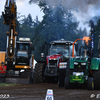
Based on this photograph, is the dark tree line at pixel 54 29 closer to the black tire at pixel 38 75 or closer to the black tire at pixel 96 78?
the black tire at pixel 38 75

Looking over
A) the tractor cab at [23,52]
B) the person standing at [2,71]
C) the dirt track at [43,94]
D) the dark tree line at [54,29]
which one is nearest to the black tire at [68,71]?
the dirt track at [43,94]

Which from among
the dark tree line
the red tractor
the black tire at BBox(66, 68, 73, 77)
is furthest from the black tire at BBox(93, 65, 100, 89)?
the dark tree line

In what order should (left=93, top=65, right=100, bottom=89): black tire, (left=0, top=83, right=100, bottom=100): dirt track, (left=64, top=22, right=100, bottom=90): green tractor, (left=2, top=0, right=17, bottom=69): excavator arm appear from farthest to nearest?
(left=2, top=0, right=17, bottom=69): excavator arm, (left=93, top=65, right=100, bottom=89): black tire, (left=64, top=22, right=100, bottom=90): green tractor, (left=0, top=83, right=100, bottom=100): dirt track

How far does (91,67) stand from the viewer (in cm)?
1571

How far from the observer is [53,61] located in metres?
20.2

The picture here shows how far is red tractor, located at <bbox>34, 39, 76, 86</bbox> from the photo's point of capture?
20.0 meters

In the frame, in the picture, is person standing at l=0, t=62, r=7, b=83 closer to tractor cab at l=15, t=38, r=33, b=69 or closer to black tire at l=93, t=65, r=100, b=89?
tractor cab at l=15, t=38, r=33, b=69

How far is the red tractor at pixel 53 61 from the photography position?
1997cm

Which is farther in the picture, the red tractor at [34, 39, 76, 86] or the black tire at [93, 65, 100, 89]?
the red tractor at [34, 39, 76, 86]

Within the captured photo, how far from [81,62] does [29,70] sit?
29.9ft

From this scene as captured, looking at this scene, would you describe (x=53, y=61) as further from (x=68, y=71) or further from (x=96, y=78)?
(x=96, y=78)

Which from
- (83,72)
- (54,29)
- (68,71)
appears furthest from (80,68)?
(54,29)

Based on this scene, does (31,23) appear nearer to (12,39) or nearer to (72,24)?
(72,24)

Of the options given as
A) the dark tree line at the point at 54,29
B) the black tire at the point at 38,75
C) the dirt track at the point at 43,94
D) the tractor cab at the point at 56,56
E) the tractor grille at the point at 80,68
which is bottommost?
the dirt track at the point at 43,94
